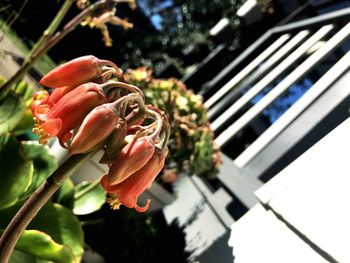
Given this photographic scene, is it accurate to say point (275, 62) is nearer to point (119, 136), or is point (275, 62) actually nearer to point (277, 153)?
point (277, 153)

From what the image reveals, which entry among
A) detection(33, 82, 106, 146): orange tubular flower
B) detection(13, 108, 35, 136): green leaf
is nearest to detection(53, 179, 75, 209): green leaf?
detection(13, 108, 35, 136): green leaf

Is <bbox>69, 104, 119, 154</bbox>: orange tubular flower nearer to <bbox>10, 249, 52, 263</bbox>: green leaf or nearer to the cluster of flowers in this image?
the cluster of flowers

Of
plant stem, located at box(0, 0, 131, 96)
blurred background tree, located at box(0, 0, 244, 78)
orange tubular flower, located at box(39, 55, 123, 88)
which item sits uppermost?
plant stem, located at box(0, 0, 131, 96)

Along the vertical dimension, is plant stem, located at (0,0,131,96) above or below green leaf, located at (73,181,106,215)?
above

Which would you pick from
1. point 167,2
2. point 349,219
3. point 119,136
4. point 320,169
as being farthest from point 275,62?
point 167,2

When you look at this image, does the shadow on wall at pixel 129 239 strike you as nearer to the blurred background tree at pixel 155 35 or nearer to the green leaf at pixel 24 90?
the green leaf at pixel 24 90

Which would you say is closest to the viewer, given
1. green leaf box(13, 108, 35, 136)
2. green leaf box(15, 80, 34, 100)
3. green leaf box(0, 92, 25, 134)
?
green leaf box(0, 92, 25, 134)

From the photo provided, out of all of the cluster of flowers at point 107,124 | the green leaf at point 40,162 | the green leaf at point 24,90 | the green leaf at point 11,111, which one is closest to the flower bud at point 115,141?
the cluster of flowers at point 107,124

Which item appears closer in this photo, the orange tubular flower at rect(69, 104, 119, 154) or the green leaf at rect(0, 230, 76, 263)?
the orange tubular flower at rect(69, 104, 119, 154)
